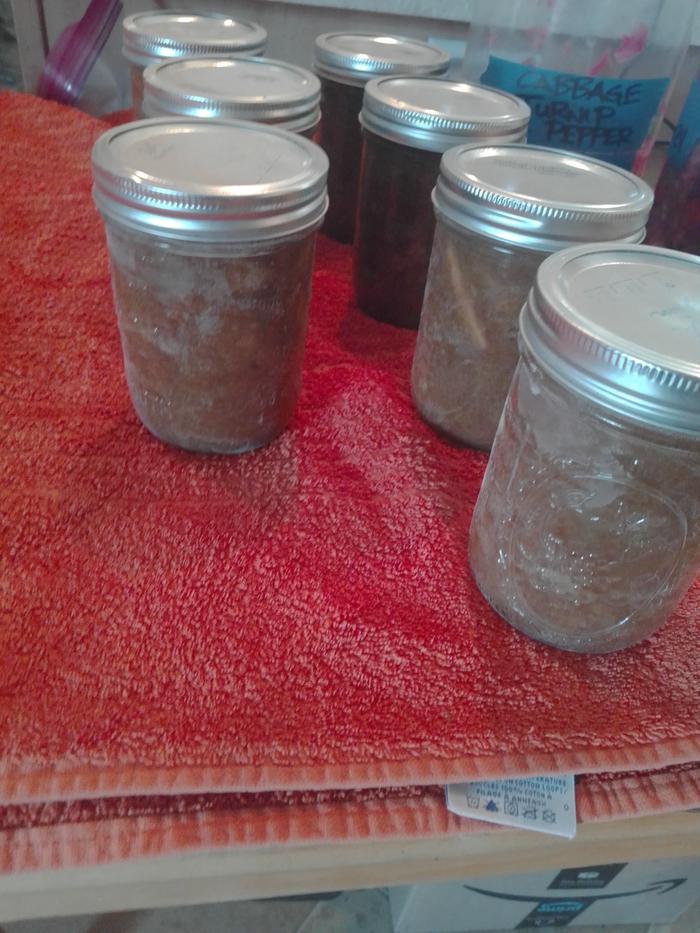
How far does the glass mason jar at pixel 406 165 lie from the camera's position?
0.46 metres

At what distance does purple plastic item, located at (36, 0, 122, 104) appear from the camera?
0.78 m

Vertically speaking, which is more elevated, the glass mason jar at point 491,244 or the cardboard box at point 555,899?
the glass mason jar at point 491,244

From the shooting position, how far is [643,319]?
0.29 metres

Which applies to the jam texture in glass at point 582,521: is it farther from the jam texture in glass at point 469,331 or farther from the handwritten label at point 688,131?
the handwritten label at point 688,131

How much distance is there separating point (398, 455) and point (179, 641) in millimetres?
174

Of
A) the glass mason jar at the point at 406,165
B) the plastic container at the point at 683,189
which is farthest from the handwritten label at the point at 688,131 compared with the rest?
the glass mason jar at the point at 406,165

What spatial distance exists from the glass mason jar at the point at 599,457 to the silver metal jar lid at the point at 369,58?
33 cm

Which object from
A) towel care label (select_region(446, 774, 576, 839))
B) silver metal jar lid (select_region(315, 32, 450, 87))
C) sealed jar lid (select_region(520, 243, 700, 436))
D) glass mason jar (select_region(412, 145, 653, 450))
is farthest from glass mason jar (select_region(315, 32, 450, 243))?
towel care label (select_region(446, 774, 576, 839))

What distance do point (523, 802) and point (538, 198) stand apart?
0.28 meters

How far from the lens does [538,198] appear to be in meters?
0.36

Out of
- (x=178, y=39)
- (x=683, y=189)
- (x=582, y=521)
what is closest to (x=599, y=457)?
(x=582, y=521)

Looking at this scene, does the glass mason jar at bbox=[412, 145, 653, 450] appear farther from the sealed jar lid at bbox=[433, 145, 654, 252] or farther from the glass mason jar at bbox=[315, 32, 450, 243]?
the glass mason jar at bbox=[315, 32, 450, 243]

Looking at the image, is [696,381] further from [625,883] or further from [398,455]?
[625,883]

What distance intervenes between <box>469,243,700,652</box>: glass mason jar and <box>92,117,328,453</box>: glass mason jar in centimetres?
12
